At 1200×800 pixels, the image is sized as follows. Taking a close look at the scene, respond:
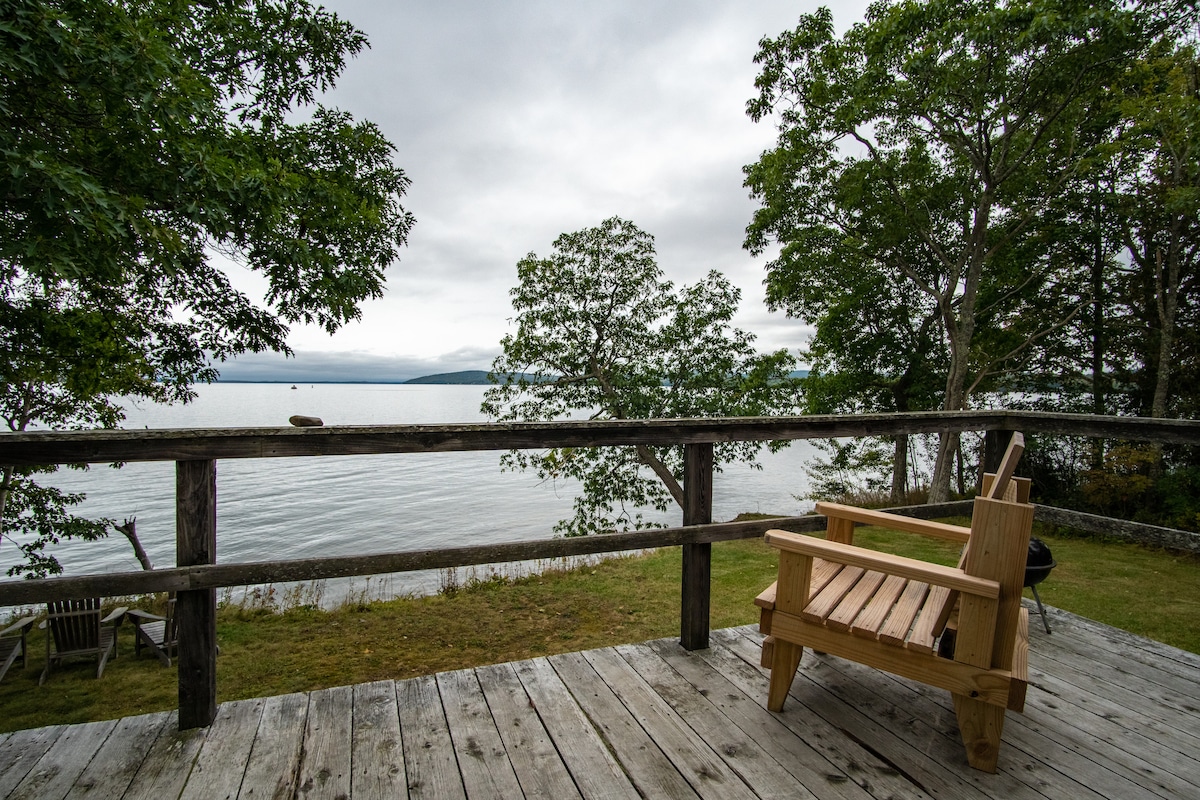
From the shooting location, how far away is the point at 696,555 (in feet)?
9.39

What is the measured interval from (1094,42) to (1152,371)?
6135mm

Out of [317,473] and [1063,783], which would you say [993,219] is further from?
[317,473]

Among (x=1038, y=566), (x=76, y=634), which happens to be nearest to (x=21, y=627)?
(x=76, y=634)

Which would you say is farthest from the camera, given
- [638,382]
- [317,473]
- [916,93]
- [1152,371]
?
[317,473]

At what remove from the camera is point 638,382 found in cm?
1252

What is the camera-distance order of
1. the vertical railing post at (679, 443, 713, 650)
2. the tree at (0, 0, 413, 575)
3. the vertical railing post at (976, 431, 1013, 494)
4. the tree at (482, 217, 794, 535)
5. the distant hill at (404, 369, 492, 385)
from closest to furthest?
the vertical railing post at (679, 443, 713, 650) → the vertical railing post at (976, 431, 1013, 494) → the tree at (0, 0, 413, 575) → the tree at (482, 217, 794, 535) → the distant hill at (404, 369, 492, 385)

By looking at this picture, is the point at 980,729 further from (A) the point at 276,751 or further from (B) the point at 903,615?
(A) the point at 276,751

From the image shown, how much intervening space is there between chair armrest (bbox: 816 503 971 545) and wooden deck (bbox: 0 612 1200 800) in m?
0.68

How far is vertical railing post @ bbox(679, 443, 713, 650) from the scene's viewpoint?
2818 mm

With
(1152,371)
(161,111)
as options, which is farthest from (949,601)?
(1152,371)

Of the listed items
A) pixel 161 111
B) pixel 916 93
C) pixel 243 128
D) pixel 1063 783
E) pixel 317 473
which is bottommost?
pixel 317 473

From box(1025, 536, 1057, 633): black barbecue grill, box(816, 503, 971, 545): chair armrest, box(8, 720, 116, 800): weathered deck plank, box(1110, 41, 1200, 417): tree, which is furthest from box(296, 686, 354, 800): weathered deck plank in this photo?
box(1110, 41, 1200, 417): tree

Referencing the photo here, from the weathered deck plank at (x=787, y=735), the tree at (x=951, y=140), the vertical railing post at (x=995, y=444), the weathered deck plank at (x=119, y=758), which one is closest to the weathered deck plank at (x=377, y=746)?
the weathered deck plank at (x=119, y=758)

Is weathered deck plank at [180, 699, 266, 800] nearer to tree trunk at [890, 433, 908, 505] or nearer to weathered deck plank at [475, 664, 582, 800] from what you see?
weathered deck plank at [475, 664, 582, 800]
